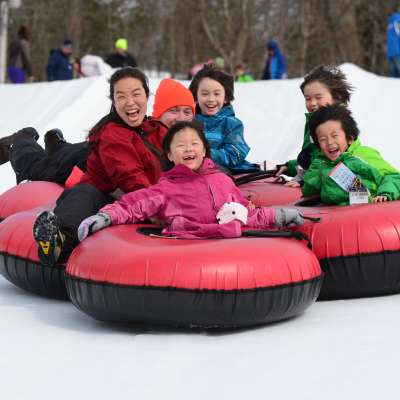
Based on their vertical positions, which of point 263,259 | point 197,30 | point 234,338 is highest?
point 197,30

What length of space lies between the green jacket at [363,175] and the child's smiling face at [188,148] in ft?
2.69

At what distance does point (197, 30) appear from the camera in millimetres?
27500

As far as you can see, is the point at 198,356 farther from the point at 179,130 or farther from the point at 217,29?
the point at 217,29

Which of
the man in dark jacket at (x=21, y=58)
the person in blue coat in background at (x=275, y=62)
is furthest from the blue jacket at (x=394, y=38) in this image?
the man in dark jacket at (x=21, y=58)

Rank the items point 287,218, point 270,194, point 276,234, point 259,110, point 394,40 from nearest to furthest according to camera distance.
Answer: point 276,234 < point 287,218 < point 270,194 < point 259,110 < point 394,40

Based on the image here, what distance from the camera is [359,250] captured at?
161 inches

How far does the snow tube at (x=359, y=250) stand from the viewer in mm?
4086

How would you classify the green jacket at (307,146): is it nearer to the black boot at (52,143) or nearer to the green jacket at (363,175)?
the green jacket at (363,175)

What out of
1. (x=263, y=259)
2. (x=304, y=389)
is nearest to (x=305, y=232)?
(x=263, y=259)

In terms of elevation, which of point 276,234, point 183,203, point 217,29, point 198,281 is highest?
point 217,29

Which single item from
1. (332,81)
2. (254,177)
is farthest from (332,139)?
(254,177)

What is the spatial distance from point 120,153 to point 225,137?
1613 millimetres

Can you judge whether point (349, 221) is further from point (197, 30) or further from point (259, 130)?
point (197, 30)

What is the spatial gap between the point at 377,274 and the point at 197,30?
24.0 metres
